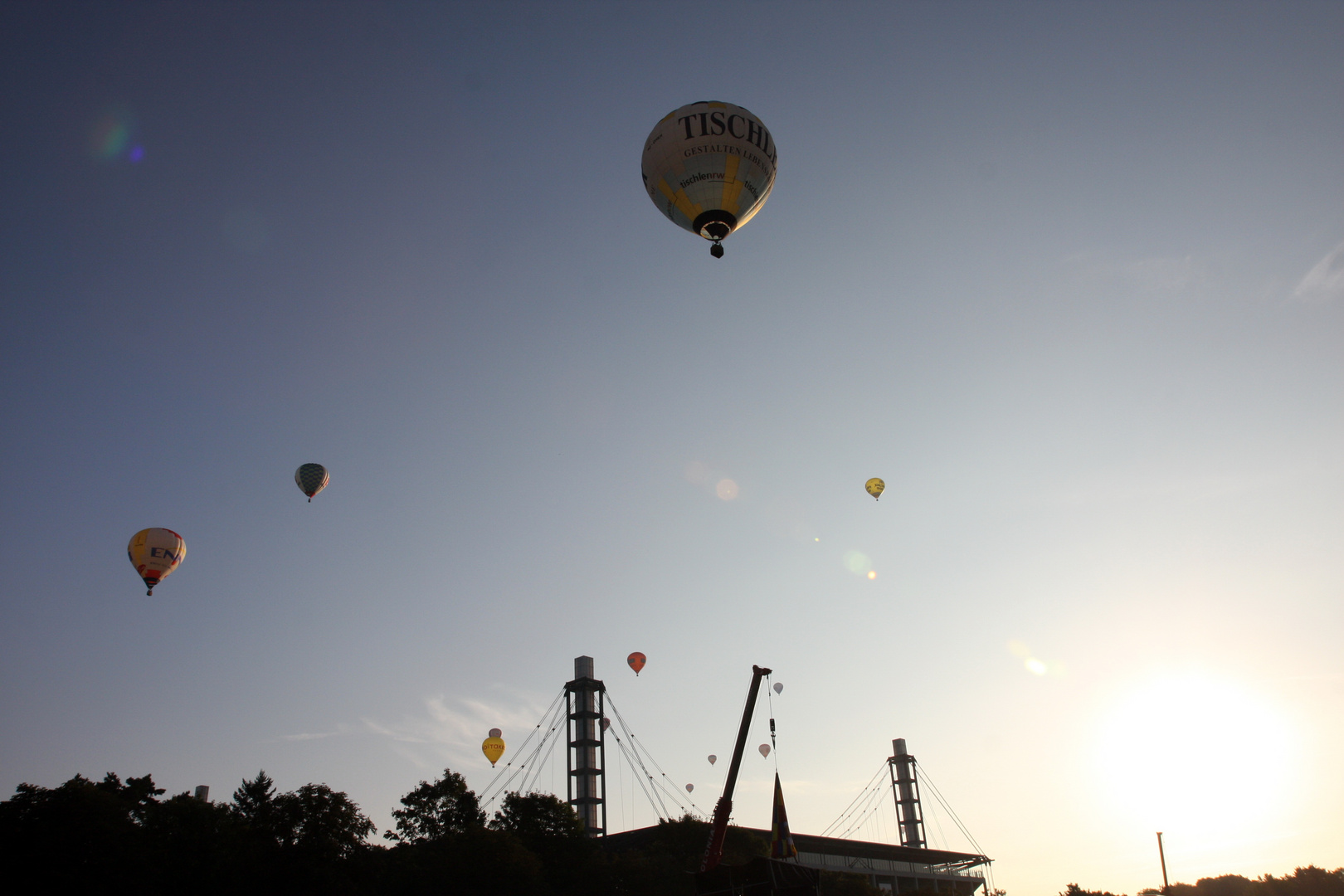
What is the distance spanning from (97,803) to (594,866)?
2614cm

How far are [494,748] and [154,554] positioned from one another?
42083 mm

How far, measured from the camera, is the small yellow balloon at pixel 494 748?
255 ft

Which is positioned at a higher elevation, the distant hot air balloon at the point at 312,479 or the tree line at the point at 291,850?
the distant hot air balloon at the point at 312,479

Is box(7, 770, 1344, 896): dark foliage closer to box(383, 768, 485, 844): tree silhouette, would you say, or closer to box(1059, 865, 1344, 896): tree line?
box(383, 768, 485, 844): tree silhouette

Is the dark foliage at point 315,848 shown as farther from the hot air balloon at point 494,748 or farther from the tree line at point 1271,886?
the tree line at point 1271,886

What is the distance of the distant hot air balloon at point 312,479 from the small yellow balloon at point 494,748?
124ft

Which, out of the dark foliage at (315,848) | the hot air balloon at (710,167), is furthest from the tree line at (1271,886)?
the hot air balloon at (710,167)

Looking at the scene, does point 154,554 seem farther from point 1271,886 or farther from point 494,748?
point 1271,886

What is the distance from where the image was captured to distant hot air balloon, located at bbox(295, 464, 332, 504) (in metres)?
48.6

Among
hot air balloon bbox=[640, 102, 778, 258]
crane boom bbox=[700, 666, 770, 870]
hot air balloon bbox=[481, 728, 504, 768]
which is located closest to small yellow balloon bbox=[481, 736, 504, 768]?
hot air balloon bbox=[481, 728, 504, 768]

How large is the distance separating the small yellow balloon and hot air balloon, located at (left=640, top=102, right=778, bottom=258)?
206 feet

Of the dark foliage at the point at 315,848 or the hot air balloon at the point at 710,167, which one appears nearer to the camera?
the hot air balloon at the point at 710,167

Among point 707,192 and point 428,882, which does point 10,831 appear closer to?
point 428,882

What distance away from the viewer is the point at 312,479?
48.6 m
